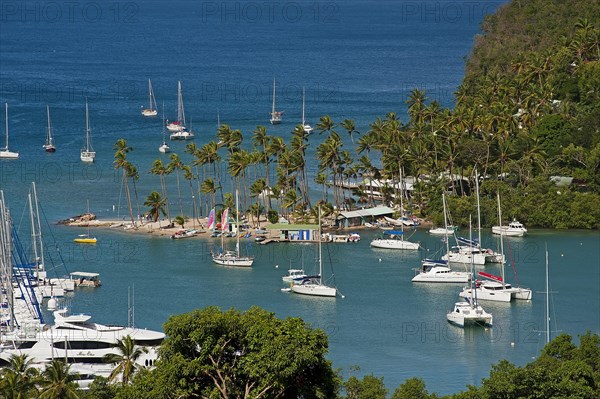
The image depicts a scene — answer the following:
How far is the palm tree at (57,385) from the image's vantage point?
4625cm

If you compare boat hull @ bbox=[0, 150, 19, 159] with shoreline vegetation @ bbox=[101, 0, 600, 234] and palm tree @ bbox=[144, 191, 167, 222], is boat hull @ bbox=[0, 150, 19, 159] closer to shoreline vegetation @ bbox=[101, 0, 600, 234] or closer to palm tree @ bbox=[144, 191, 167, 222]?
shoreline vegetation @ bbox=[101, 0, 600, 234]

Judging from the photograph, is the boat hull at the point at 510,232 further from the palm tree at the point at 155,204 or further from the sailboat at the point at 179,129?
the sailboat at the point at 179,129

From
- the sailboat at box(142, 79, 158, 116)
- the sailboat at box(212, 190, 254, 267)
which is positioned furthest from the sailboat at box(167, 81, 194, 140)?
the sailboat at box(212, 190, 254, 267)

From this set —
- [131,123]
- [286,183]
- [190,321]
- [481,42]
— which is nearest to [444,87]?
[481,42]


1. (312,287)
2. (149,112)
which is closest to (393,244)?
(312,287)

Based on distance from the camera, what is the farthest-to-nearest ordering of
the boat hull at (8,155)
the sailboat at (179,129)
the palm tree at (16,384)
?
the sailboat at (179,129)
the boat hull at (8,155)
the palm tree at (16,384)

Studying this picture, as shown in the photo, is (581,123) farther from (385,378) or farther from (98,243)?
(385,378)

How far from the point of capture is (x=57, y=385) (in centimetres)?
4662

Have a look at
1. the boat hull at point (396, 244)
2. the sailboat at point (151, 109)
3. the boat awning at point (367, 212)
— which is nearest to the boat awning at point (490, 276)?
the boat hull at point (396, 244)

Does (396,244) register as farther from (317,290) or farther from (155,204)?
(155,204)

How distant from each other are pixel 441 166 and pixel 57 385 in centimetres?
4741

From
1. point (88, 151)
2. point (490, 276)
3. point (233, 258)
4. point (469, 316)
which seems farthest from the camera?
point (88, 151)

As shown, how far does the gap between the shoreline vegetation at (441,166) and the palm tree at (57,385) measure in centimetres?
3924

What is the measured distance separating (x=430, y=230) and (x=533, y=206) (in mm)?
6132
